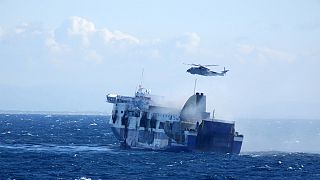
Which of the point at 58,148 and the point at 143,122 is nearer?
the point at 58,148

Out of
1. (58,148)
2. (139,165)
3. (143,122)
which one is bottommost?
(139,165)

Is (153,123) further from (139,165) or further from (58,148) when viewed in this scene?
(139,165)

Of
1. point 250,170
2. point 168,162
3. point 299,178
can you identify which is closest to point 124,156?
point 168,162

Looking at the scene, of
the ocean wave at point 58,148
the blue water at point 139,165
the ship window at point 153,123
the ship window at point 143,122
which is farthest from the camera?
the ship window at point 143,122

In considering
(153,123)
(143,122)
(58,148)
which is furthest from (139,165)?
(58,148)

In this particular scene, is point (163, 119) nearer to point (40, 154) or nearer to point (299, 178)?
point (40, 154)

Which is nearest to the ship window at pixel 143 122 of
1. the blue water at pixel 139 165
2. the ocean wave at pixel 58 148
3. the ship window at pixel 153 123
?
the ship window at pixel 153 123

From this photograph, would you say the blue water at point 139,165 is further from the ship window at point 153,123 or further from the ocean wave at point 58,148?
the ship window at point 153,123

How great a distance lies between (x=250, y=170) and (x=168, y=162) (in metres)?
14.1

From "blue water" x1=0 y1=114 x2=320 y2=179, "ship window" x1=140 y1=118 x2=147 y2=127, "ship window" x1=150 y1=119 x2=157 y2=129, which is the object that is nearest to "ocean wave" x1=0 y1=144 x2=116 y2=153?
"blue water" x1=0 y1=114 x2=320 y2=179

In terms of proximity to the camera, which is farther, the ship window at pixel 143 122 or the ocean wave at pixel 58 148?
the ship window at pixel 143 122

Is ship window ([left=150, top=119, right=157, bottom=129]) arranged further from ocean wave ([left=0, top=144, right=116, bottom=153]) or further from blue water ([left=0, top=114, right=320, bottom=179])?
ocean wave ([left=0, top=144, right=116, bottom=153])

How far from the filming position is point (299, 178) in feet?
275

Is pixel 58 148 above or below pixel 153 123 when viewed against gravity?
below
